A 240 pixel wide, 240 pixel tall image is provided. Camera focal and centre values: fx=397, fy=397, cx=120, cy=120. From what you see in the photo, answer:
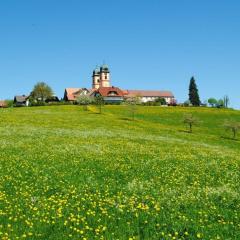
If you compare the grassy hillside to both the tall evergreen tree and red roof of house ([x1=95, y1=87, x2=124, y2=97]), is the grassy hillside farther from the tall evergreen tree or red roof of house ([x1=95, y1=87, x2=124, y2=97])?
the tall evergreen tree

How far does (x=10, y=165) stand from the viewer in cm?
2144

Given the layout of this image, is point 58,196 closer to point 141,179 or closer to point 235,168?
point 141,179

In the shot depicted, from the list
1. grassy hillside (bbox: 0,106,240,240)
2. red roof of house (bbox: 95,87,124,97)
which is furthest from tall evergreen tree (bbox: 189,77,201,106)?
Answer: grassy hillside (bbox: 0,106,240,240)

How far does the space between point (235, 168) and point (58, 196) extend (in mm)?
13777

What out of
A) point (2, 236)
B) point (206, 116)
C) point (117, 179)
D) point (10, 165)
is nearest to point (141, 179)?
point (117, 179)

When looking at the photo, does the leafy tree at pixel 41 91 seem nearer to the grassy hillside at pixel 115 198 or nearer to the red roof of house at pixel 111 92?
the red roof of house at pixel 111 92

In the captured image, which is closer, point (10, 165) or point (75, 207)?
point (75, 207)

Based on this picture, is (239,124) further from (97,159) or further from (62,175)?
(62,175)

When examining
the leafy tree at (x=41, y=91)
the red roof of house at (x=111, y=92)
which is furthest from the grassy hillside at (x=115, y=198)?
the red roof of house at (x=111, y=92)

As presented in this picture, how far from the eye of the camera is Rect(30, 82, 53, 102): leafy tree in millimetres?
174750

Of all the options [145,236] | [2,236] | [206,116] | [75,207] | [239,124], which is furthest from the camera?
[206,116]

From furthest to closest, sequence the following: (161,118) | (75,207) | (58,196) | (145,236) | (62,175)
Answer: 1. (161,118)
2. (62,175)
3. (58,196)
4. (75,207)
5. (145,236)

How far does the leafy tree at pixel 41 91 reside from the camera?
174750mm

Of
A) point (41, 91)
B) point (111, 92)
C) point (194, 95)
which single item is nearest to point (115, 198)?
point (41, 91)
